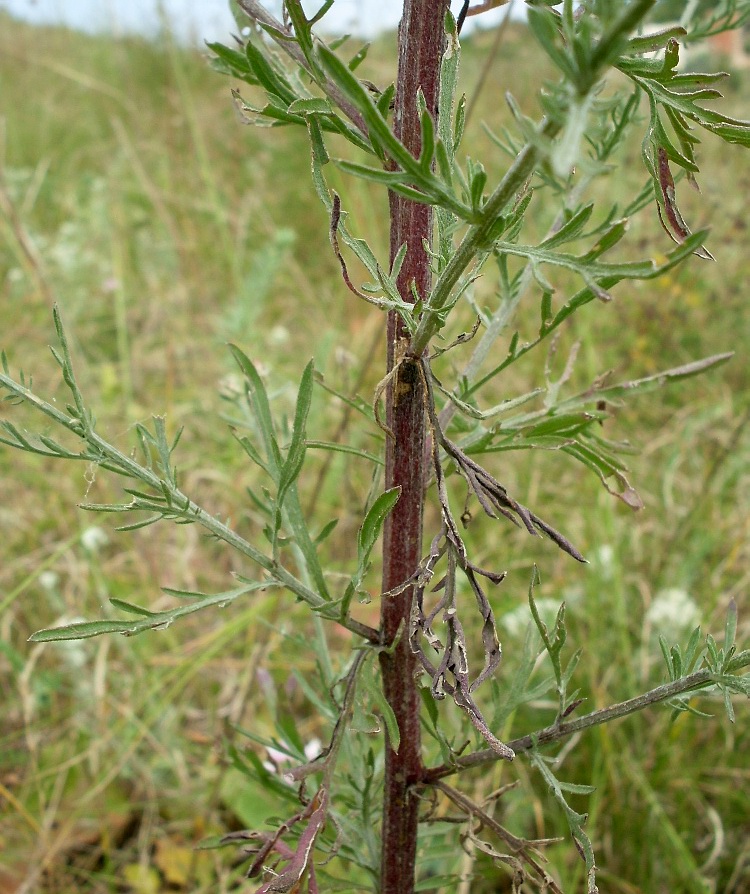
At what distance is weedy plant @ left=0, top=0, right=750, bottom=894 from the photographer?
1.75 ft

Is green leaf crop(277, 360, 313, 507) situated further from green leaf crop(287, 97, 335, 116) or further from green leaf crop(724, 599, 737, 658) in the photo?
green leaf crop(724, 599, 737, 658)

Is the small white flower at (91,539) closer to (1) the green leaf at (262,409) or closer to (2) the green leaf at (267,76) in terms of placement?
(1) the green leaf at (262,409)

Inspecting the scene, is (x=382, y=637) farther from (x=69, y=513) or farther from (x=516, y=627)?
(x=69, y=513)

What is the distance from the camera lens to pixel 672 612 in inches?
70.1

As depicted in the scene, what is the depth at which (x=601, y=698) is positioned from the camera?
171cm

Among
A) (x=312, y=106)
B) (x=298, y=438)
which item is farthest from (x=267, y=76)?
(x=298, y=438)

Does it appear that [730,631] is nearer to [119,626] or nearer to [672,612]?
[119,626]

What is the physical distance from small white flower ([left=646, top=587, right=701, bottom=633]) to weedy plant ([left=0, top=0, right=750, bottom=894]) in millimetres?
993

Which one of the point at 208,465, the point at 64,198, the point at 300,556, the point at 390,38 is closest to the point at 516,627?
the point at 300,556

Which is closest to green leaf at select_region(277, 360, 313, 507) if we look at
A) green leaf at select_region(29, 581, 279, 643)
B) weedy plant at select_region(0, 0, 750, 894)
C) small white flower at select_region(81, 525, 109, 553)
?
weedy plant at select_region(0, 0, 750, 894)

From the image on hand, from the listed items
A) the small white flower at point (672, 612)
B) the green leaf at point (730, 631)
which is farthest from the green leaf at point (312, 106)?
the small white flower at point (672, 612)

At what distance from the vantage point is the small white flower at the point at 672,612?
176 centimetres

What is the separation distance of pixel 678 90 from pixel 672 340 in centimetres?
244

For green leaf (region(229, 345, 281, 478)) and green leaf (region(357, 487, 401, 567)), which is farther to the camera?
green leaf (region(229, 345, 281, 478))
